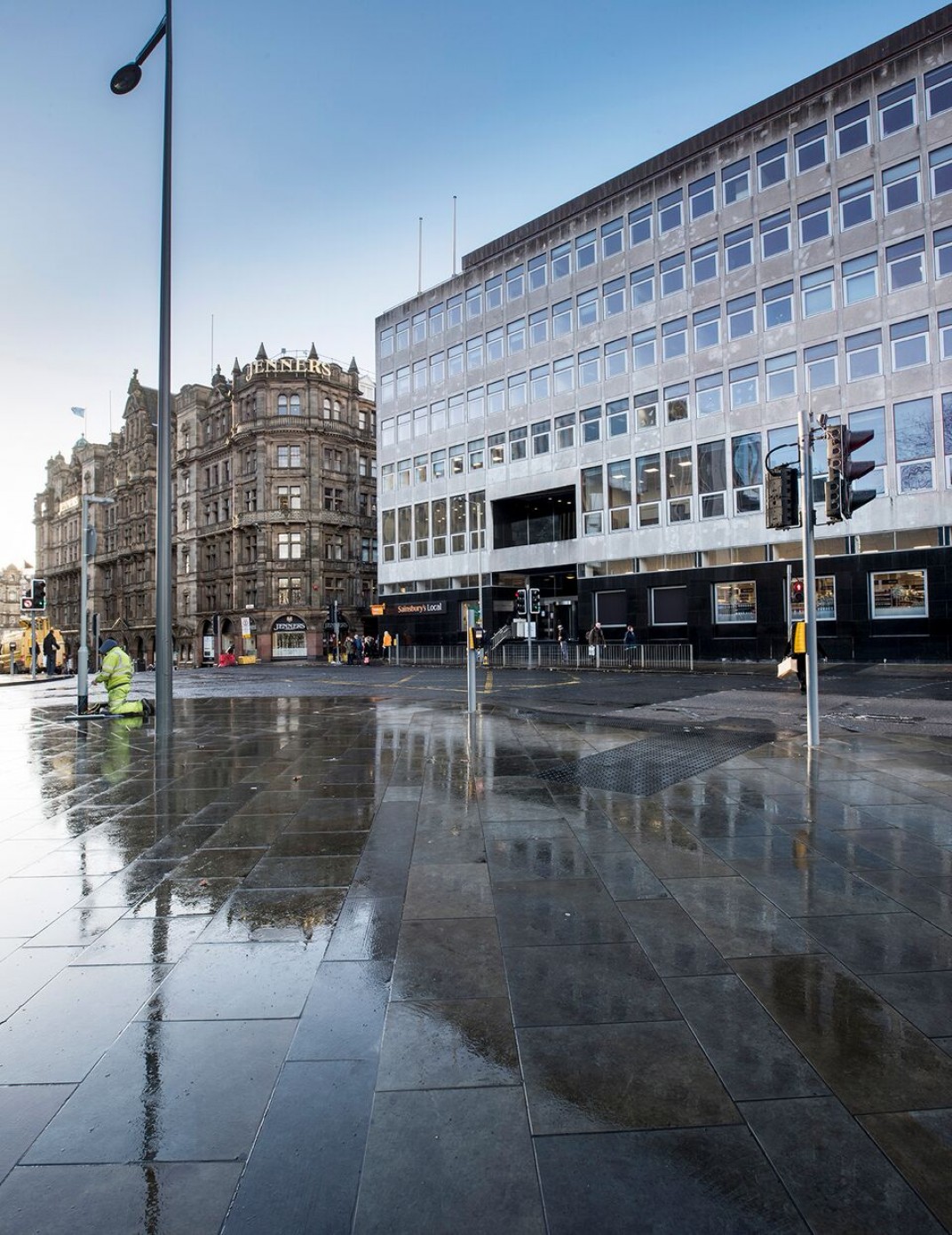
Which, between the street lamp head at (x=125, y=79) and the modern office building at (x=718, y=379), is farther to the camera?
the modern office building at (x=718, y=379)

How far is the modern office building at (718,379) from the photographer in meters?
27.7

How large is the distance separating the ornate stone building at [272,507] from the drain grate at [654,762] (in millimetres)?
48796

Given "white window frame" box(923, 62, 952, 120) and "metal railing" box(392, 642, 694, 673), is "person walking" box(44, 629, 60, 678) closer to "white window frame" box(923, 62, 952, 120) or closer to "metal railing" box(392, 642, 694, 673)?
"metal railing" box(392, 642, 694, 673)

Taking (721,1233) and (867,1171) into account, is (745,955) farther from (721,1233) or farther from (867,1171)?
(721,1233)

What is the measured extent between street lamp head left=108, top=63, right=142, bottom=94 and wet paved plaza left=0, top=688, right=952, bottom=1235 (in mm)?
11511

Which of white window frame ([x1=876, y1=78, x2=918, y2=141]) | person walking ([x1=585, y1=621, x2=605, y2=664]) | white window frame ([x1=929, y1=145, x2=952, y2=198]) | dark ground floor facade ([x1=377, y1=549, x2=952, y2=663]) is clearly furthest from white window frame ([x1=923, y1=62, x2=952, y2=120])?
person walking ([x1=585, y1=621, x2=605, y2=664])

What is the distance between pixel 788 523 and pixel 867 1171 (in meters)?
8.84

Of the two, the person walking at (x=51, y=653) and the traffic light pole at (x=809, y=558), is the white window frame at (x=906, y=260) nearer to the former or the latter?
the traffic light pole at (x=809, y=558)

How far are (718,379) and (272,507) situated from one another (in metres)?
37.6

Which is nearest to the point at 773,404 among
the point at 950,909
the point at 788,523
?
the point at 788,523

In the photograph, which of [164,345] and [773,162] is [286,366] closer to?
[773,162]

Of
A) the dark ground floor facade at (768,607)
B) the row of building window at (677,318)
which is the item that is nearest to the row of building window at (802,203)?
the row of building window at (677,318)

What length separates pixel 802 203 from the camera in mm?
30641

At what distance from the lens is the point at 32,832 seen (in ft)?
19.9
